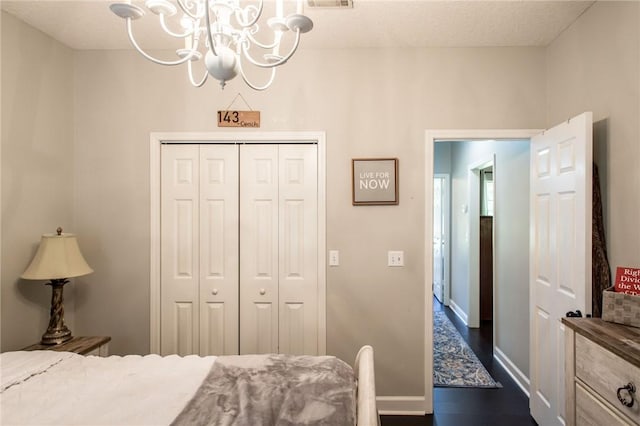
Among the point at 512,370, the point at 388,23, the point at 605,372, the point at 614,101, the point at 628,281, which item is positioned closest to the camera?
the point at 605,372

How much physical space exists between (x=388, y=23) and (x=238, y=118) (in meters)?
1.24

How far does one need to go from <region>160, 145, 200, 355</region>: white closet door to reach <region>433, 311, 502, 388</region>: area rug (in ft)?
7.00

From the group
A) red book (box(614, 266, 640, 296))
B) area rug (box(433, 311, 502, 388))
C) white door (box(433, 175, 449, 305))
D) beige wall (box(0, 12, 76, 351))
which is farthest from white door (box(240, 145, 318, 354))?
white door (box(433, 175, 449, 305))

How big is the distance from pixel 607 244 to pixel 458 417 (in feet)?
5.06

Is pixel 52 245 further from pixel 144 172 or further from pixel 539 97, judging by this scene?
pixel 539 97

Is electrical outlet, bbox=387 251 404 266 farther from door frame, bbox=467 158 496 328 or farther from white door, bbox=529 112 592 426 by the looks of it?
door frame, bbox=467 158 496 328

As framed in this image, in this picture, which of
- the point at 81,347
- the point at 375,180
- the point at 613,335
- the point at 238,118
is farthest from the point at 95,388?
the point at 613,335

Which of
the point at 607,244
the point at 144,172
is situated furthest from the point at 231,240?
the point at 607,244

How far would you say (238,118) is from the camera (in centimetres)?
247

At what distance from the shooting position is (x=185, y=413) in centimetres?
119

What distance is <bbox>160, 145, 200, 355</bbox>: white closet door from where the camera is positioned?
2521mm

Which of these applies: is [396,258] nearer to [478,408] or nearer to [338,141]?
[338,141]

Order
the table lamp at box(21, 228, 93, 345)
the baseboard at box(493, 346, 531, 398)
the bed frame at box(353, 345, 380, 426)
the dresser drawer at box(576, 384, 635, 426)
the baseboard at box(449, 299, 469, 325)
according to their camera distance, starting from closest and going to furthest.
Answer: the bed frame at box(353, 345, 380, 426), the dresser drawer at box(576, 384, 635, 426), the table lamp at box(21, 228, 93, 345), the baseboard at box(493, 346, 531, 398), the baseboard at box(449, 299, 469, 325)

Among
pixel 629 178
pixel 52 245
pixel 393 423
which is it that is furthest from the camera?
pixel 393 423
